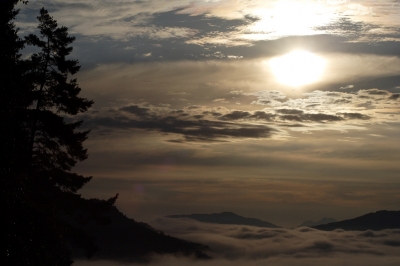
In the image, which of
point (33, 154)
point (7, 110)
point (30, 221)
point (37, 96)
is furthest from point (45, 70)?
point (30, 221)

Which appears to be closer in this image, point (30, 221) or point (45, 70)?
point (30, 221)

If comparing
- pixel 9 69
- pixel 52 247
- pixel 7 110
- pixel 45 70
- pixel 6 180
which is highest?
pixel 45 70

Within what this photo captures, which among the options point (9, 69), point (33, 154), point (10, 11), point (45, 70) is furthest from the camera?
point (45, 70)

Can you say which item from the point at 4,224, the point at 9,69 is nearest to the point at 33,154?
the point at 9,69

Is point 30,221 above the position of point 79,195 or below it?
below

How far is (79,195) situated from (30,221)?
11.7 m

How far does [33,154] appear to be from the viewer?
2505 cm

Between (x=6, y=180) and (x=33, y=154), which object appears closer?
(x=6, y=180)

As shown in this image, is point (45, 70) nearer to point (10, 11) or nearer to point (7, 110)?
point (10, 11)

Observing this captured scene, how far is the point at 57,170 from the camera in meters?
26.5

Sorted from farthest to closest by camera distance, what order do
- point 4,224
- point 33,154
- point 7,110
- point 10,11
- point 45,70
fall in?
point 45,70 → point 33,154 → point 10,11 → point 7,110 → point 4,224

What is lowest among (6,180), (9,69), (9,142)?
(6,180)

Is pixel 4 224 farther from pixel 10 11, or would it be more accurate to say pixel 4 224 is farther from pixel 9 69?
pixel 10 11

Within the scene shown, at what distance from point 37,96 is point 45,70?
196 centimetres
